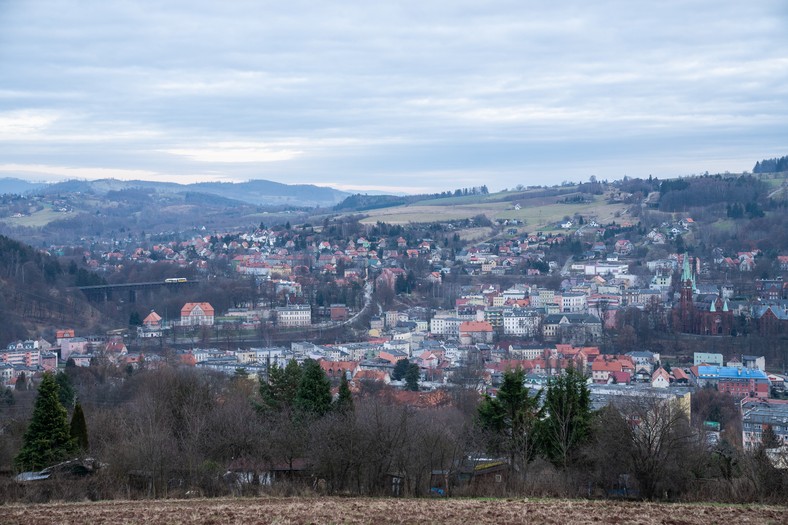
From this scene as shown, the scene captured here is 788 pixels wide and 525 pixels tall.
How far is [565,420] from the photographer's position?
12.4 m

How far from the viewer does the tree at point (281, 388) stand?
15.9 meters

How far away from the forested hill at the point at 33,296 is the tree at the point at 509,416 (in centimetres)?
2794

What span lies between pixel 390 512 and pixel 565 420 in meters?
4.27

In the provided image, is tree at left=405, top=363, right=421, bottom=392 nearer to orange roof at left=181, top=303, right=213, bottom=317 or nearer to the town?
the town

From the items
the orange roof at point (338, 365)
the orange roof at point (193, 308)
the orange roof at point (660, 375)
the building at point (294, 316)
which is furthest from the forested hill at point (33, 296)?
the orange roof at point (660, 375)

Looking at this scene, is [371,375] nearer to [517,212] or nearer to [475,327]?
[475,327]

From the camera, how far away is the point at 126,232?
9544 centimetres

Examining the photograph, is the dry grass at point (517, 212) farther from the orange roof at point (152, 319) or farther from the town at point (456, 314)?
the orange roof at point (152, 319)

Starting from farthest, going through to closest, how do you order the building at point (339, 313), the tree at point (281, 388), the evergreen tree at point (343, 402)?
the building at point (339, 313)
the tree at point (281, 388)
the evergreen tree at point (343, 402)

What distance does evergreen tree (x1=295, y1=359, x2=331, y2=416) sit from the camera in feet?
48.3

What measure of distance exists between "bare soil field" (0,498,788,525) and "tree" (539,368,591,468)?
281 cm

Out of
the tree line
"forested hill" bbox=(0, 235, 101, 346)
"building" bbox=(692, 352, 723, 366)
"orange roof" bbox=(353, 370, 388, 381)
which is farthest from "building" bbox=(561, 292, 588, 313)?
the tree line

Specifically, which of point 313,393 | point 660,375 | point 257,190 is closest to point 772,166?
point 660,375

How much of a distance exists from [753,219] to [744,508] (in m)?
55.6
